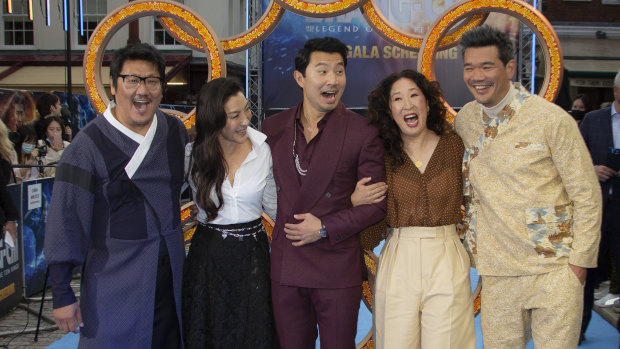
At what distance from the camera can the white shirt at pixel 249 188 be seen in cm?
261

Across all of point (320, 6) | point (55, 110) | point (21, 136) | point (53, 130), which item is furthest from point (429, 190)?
point (55, 110)

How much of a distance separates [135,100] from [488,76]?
165 centimetres

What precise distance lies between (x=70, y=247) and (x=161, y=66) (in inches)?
37.4

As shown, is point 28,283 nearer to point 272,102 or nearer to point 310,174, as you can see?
point 310,174

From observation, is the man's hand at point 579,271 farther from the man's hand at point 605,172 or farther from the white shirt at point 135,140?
the white shirt at point 135,140

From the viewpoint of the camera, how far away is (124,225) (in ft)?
8.21

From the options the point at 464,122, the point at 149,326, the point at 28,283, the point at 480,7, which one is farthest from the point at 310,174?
the point at 28,283

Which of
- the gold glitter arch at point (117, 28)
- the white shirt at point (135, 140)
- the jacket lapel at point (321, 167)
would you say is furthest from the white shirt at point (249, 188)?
the gold glitter arch at point (117, 28)

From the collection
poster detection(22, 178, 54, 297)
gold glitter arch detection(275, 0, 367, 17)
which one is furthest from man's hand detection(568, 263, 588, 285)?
poster detection(22, 178, 54, 297)

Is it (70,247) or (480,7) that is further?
(480,7)

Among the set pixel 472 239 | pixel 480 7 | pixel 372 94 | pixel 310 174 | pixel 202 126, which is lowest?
pixel 472 239

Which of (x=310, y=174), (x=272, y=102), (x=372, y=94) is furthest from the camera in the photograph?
(x=272, y=102)

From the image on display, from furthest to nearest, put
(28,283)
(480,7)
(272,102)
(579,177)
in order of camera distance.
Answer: (272,102) < (28,283) < (480,7) < (579,177)

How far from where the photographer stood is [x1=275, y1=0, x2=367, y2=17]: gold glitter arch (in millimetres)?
3408
